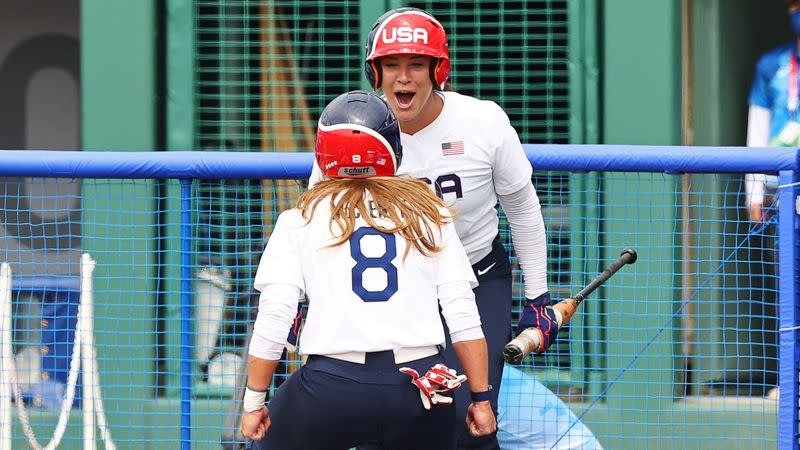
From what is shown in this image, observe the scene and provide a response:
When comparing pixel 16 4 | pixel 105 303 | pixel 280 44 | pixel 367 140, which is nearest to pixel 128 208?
pixel 105 303

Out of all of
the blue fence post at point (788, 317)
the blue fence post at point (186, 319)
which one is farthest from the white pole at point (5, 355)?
the blue fence post at point (788, 317)

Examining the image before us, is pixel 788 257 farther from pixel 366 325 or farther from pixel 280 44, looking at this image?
pixel 280 44

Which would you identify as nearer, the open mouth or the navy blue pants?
the navy blue pants

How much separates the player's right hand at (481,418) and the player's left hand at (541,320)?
0.66 metres

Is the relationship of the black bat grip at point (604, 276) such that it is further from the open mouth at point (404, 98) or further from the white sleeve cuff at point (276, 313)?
the white sleeve cuff at point (276, 313)

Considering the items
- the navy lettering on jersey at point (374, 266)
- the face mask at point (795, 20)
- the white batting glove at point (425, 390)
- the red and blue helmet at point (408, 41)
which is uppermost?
the face mask at point (795, 20)

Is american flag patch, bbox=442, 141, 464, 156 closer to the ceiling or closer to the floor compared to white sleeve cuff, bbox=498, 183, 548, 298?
closer to the ceiling

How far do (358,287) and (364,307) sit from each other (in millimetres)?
61

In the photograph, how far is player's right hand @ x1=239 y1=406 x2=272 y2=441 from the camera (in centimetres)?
401

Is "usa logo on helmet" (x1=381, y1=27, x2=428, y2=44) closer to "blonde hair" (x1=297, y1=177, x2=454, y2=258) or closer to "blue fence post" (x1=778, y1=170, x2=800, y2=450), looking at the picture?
"blonde hair" (x1=297, y1=177, x2=454, y2=258)

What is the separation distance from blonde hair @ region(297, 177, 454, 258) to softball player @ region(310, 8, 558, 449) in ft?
1.58

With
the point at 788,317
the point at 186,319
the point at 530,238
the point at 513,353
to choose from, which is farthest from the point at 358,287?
the point at 788,317

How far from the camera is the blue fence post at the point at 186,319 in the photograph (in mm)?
5328

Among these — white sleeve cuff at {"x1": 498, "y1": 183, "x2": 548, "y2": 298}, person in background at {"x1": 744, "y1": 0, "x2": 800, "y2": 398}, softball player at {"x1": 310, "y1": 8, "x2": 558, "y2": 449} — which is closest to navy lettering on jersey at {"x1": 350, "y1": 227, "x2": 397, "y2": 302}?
softball player at {"x1": 310, "y1": 8, "x2": 558, "y2": 449}
